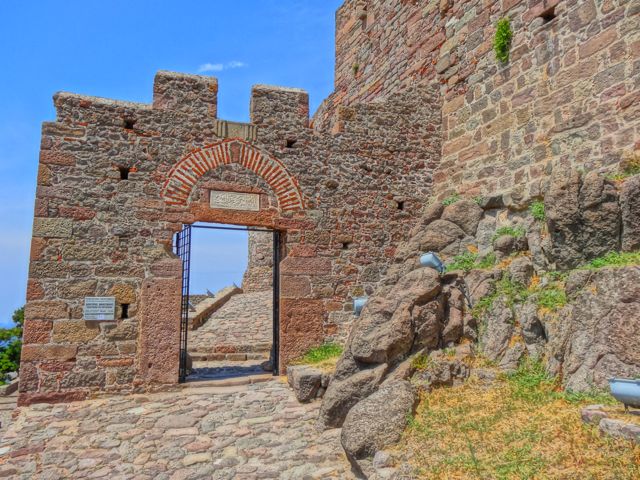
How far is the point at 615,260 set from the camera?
536 centimetres

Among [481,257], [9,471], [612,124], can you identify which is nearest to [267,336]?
[481,257]

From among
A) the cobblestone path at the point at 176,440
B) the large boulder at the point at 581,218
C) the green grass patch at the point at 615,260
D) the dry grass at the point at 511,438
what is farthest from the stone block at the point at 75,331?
the green grass patch at the point at 615,260

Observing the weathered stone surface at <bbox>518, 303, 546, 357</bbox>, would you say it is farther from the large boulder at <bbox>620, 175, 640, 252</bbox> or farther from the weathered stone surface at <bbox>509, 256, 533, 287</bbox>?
the large boulder at <bbox>620, 175, 640, 252</bbox>

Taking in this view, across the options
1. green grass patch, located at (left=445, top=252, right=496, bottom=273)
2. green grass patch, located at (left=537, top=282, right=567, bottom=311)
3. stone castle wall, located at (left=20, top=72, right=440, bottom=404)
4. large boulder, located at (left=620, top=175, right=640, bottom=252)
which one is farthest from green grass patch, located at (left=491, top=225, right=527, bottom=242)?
stone castle wall, located at (left=20, top=72, right=440, bottom=404)

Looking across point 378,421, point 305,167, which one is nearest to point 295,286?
point 305,167

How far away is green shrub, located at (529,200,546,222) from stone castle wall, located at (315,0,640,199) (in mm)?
167

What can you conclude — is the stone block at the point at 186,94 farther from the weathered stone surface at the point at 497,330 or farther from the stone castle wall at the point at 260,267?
the stone castle wall at the point at 260,267

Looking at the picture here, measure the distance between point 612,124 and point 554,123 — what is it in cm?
87

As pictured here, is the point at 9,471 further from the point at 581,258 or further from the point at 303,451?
the point at 581,258

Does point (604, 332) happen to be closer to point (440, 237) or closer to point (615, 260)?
point (615, 260)

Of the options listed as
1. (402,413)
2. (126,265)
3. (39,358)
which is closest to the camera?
(402,413)

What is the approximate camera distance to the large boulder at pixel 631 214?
5.36 m

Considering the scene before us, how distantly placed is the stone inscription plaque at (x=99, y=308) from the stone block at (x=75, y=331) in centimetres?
10

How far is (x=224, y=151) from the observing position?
8.05 meters
